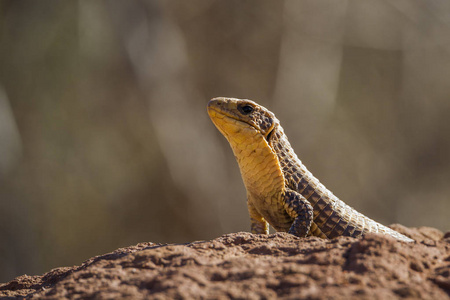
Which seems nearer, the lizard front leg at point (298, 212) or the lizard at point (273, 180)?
the lizard front leg at point (298, 212)

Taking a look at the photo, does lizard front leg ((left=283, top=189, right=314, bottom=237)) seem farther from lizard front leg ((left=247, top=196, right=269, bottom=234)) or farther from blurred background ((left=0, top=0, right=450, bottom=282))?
blurred background ((left=0, top=0, right=450, bottom=282))

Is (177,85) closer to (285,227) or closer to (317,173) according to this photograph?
(317,173)

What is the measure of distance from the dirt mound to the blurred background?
1067 centimetres

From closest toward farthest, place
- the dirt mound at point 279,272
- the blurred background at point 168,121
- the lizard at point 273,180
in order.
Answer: the dirt mound at point 279,272 → the lizard at point 273,180 → the blurred background at point 168,121

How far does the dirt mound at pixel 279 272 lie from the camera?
6.04 ft

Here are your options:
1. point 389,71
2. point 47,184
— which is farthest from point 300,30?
point 47,184

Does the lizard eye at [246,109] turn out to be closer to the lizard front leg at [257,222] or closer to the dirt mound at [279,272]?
the lizard front leg at [257,222]

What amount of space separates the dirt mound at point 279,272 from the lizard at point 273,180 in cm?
128

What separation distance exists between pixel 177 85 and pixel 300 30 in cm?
467

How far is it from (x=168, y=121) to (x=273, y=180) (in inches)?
385

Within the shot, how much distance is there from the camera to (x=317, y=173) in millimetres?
15031

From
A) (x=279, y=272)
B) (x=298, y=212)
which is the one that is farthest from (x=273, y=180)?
(x=279, y=272)

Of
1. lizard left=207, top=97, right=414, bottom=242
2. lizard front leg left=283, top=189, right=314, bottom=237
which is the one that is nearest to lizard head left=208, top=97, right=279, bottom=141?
lizard left=207, top=97, right=414, bottom=242

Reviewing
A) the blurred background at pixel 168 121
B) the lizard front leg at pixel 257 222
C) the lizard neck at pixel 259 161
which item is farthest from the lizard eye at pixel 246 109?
the blurred background at pixel 168 121
